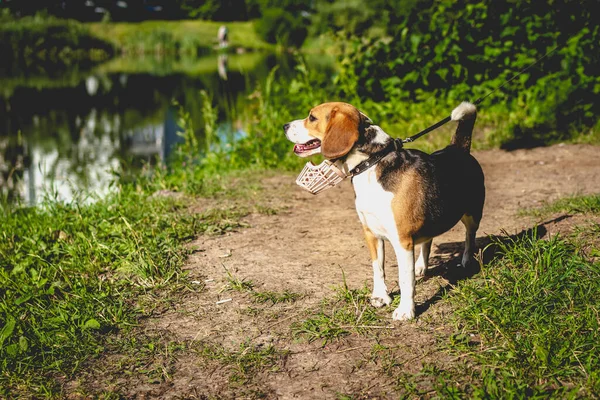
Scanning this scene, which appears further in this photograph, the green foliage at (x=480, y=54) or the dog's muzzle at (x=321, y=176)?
the green foliage at (x=480, y=54)

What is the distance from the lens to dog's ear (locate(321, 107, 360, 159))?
367 centimetres

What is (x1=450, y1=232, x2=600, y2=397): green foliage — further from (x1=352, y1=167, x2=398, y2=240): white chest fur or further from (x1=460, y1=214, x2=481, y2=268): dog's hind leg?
(x1=352, y1=167, x2=398, y2=240): white chest fur

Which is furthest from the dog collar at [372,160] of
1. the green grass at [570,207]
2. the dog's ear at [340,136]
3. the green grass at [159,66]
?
the green grass at [159,66]

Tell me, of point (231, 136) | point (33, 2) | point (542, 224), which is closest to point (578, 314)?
point (542, 224)

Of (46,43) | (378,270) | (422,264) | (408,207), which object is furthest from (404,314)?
(46,43)

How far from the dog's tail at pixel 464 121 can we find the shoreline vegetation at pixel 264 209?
0.84 metres

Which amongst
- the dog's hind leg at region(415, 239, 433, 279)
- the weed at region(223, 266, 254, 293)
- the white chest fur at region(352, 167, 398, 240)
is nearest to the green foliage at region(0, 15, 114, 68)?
the weed at region(223, 266, 254, 293)

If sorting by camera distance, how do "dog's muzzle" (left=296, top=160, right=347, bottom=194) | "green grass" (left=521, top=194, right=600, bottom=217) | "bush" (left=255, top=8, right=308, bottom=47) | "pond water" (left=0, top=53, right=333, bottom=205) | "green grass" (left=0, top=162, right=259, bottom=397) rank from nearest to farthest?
"green grass" (left=0, top=162, right=259, bottom=397) → "dog's muzzle" (left=296, top=160, right=347, bottom=194) → "green grass" (left=521, top=194, right=600, bottom=217) → "pond water" (left=0, top=53, right=333, bottom=205) → "bush" (left=255, top=8, right=308, bottom=47)

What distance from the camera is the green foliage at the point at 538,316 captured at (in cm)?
302

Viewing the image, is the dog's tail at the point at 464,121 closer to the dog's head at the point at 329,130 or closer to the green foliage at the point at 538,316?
the dog's head at the point at 329,130

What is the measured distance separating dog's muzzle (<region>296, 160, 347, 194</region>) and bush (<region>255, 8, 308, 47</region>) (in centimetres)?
4293

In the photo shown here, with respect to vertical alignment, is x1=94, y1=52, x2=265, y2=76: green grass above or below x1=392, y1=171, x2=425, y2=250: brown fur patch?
below

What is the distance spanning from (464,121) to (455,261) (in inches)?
48.9

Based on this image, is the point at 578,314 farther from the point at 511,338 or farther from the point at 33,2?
the point at 33,2
